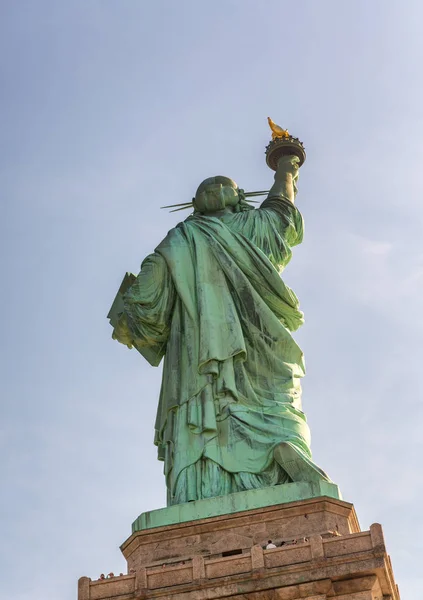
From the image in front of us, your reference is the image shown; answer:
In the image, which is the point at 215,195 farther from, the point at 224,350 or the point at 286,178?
the point at 224,350

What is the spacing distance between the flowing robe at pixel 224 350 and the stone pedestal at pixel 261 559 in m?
0.95

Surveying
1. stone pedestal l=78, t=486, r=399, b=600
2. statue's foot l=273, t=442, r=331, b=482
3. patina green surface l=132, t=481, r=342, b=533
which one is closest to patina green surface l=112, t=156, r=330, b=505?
statue's foot l=273, t=442, r=331, b=482

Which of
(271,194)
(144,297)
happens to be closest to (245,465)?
(144,297)

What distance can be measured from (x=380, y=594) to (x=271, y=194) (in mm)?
9691

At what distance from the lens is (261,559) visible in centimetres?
1880

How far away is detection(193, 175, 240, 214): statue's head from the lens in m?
25.8

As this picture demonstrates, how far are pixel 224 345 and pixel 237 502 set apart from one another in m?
3.34

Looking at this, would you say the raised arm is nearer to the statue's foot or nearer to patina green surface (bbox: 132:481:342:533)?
the statue's foot

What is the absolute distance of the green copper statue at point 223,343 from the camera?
21.5 meters

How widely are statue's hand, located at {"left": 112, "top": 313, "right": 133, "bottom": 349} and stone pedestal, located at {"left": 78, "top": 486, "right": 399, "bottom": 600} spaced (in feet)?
15.8

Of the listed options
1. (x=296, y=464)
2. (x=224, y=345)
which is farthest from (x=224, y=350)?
(x=296, y=464)

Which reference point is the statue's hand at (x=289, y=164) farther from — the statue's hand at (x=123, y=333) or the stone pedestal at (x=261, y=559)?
the stone pedestal at (x=261, y=559)

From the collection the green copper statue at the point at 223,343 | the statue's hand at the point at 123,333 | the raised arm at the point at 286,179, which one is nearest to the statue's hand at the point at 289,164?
the raised arm at the point at 286,179

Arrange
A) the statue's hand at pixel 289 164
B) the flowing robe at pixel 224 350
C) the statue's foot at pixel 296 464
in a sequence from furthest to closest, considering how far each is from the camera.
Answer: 1. the statue's hand at pixel 289 164
2. the flowing robe at pixel 224 350
3. the statue's foot at pixel 296 464
